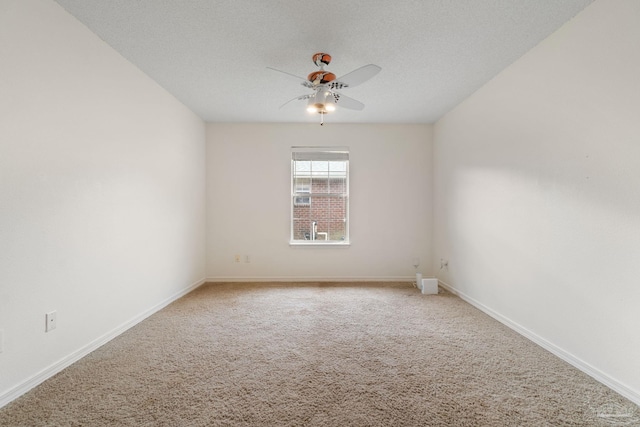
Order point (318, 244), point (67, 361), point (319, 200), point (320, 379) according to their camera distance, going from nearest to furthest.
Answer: point (320, 379) → point (67, 361) → point (318, 244) → point (319, 200)

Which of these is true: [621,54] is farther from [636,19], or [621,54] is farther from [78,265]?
[78,265]

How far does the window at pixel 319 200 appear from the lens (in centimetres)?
451

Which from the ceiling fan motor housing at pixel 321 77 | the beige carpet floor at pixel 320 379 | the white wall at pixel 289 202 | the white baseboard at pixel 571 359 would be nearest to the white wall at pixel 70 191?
the beige carpet floor at pixel 320 379

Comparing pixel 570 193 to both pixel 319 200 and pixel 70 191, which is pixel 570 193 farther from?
pixel 70 191

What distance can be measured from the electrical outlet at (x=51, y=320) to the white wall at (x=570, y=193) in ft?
11.8

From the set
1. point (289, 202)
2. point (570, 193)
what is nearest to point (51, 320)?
point (289, 202)

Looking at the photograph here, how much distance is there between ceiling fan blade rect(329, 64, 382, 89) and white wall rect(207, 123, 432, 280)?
1.98 meters

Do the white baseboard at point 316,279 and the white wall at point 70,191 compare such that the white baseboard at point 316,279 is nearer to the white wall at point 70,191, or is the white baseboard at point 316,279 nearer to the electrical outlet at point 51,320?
the white wall at point 70,191

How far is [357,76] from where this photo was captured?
2.29 metres

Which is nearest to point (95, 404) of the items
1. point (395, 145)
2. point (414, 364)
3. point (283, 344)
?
point (283, 344)

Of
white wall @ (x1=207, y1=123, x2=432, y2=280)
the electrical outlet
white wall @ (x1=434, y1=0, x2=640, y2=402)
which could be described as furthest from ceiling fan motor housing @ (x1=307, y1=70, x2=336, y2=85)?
the electrical outlet

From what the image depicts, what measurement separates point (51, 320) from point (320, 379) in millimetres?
1812

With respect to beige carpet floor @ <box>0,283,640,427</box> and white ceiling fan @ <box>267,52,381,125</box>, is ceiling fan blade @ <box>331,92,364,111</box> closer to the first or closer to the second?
white ceiling fan @ <box>267,52,381,125</box>

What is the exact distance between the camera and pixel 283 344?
2291 mm
